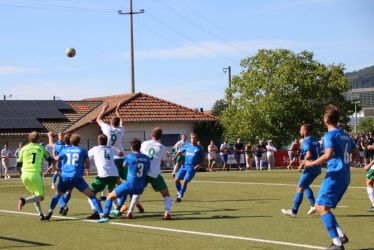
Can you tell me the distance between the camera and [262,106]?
2183 inches

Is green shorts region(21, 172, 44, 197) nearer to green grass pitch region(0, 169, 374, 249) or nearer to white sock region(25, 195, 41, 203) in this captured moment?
white sock region(25, 195, 41, 203)

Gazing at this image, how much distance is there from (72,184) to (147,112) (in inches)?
1576

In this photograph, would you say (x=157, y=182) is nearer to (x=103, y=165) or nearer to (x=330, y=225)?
(x=103, y=165)

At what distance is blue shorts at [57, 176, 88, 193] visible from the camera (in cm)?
1509

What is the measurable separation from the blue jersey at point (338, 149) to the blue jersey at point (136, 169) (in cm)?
461

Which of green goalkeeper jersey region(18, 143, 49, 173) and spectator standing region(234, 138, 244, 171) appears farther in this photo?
spectator standing region(234, 138, 244, 171)

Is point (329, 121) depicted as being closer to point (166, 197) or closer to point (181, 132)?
point (166, 197)

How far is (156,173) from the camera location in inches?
594

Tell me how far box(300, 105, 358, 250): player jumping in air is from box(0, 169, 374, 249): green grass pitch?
0.84 m

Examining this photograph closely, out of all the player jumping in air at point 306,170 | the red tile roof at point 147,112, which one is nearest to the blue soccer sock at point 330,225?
the player jumping in air at point 306,170

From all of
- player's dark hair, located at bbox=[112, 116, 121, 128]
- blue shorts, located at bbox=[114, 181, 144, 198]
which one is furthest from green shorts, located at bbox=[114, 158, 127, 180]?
blue shorts, located at bbox=[114, 181, 144, 198]

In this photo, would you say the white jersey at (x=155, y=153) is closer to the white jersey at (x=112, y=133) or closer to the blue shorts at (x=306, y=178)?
the white jersey at (x=112, y=133)

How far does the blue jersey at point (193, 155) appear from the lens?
66.0 feet

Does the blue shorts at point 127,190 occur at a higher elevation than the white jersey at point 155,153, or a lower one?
lower
